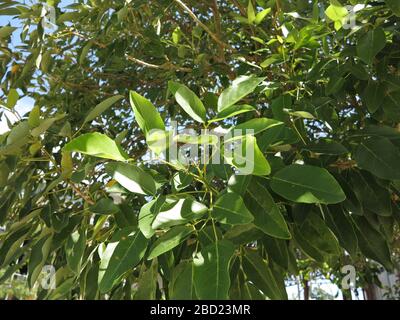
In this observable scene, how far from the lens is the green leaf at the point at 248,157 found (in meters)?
0.51

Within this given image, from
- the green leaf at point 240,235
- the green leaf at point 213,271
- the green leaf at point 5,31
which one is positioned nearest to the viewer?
the green leaf at point 213,271

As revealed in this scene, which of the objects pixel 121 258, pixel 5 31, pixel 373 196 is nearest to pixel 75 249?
pixel 121 258

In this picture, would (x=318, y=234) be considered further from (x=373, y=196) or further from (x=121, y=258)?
(x=121, y=258)

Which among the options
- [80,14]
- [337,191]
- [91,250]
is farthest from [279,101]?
[80,14]

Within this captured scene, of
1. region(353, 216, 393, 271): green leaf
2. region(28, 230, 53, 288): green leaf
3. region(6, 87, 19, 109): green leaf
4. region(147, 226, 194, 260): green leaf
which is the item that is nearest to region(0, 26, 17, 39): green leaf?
region(6, 87, 19, 109): green leaf

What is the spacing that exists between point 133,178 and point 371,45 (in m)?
0.48

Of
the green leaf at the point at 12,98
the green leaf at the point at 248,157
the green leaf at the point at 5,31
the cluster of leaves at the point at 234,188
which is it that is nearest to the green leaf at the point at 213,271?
the cluster of leaves at the point at 234,188

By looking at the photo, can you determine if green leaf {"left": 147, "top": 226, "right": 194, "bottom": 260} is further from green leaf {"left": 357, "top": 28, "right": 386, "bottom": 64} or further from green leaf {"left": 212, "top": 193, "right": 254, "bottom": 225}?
green leaf {"left": 357, "top": 28, "right": 386, "bottom": 64}

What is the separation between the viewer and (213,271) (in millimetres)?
521

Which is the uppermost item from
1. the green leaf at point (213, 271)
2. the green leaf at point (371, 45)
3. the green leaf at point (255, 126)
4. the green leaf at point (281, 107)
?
the green leaf at point (371, 45)

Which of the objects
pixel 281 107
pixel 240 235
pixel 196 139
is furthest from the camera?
pixel 281 107

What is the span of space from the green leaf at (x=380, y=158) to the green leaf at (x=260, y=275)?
23 cm

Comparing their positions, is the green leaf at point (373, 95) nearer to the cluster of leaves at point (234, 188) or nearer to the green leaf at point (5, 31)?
the cluster of leaves at point (234, 188)
